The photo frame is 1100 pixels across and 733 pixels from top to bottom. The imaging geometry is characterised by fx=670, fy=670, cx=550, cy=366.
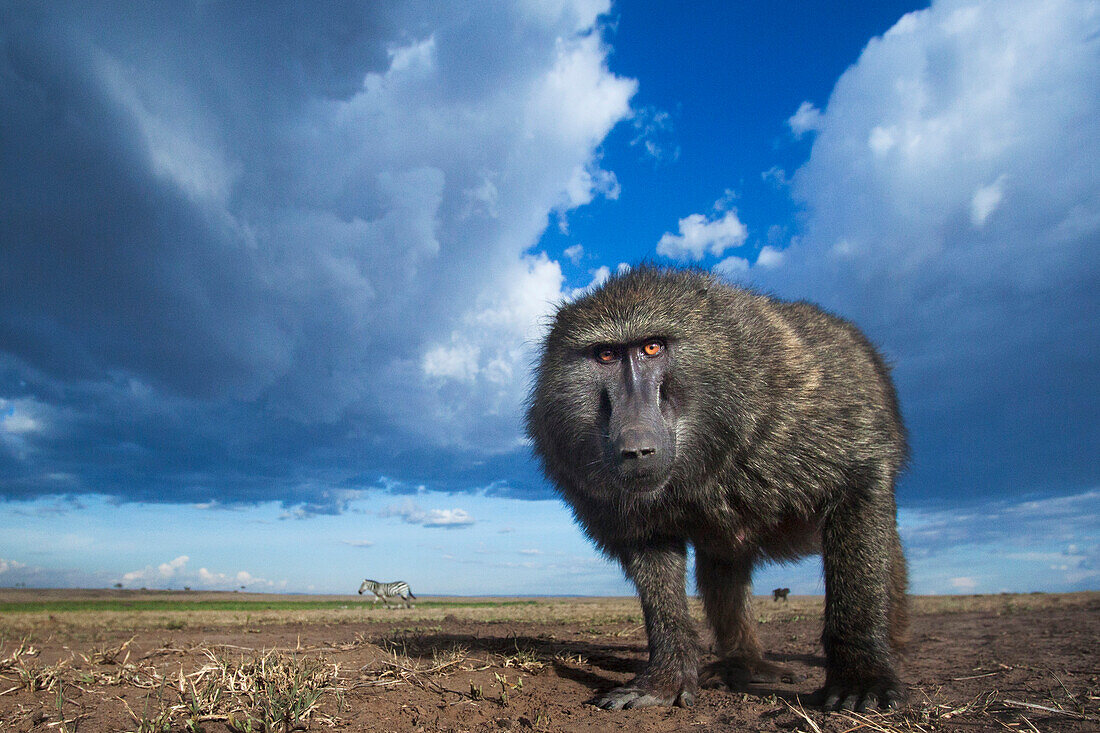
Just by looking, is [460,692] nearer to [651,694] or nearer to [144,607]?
[651,694]

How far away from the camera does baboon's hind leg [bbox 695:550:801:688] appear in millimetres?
5369

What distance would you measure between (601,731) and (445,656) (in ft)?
4.86

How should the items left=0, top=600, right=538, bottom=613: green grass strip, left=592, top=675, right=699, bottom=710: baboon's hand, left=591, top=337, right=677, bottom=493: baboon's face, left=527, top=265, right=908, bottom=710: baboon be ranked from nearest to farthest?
left=591, top=337, right=677, bottom=493: baboon's face → left=592, top=675, right=699, bottom=710: baboon's hand → left=527, top=265, right=908, bottom=710: baboon → left=0, top=600, right=538, bottom=613: green grass strip

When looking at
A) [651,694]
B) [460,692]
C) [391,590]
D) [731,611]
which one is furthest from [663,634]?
[391,590]

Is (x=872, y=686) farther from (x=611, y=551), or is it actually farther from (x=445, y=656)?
(x=445, y=656)

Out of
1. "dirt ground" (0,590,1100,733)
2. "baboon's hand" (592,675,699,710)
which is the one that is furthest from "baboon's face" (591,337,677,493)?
"dirt ground" (0,590,1100,733)

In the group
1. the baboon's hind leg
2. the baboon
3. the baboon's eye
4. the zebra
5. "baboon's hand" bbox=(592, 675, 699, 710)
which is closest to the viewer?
"baboon's hand" bbox=(592, 675, 699, 710)

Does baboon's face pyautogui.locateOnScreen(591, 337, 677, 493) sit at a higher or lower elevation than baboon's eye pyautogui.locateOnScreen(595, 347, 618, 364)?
lower

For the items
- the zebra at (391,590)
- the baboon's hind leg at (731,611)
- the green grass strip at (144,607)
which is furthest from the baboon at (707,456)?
the zebra at (391,590)

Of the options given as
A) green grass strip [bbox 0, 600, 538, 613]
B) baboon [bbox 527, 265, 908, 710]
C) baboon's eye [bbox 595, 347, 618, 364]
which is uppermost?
baboon's eye [bbox 595, 347, 618, 364]

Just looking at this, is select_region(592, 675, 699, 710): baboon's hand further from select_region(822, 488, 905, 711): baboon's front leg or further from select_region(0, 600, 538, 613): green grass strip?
select_region(0, 600, 538, 613): green grass strip

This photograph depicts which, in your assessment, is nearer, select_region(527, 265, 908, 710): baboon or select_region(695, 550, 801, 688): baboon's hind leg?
select_region(527, 265, 908, 710): baboon

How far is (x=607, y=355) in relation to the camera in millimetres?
4344

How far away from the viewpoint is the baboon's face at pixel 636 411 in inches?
146
